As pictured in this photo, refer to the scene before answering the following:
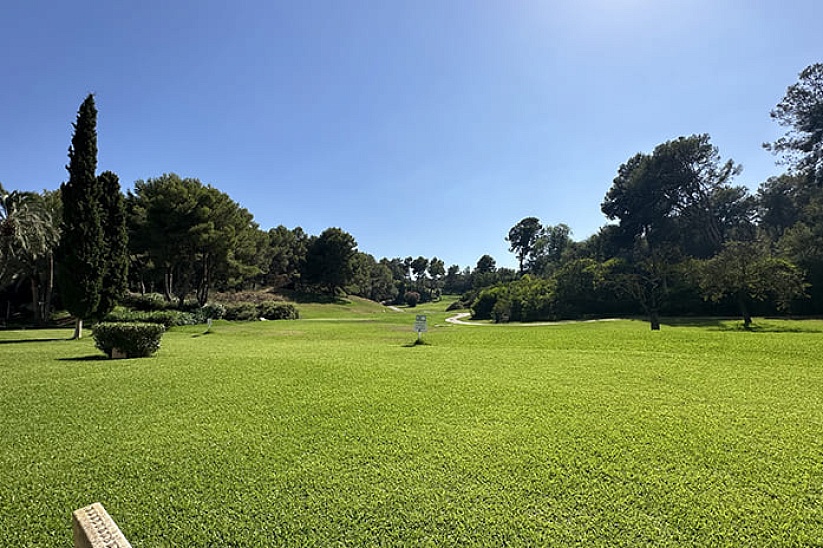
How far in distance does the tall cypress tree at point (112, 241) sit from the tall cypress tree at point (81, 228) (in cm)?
37

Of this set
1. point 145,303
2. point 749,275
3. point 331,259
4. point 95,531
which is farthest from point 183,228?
point 749,275

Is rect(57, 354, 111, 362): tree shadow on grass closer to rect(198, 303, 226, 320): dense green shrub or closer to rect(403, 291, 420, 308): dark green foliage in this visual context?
rect(198, 303, 226, 320): dense green shrub

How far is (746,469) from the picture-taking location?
3.01 meters

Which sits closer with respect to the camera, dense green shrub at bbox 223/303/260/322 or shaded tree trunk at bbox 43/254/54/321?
shaded tree trunk at bbox 43/254/54/321

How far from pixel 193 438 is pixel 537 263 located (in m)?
63.9

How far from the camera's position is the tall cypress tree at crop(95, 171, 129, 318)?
1386cm

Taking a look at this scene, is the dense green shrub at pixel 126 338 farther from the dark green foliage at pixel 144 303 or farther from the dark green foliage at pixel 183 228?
the dark green foliage at pixel 183 228

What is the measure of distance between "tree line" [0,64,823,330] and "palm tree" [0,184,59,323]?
0.08m

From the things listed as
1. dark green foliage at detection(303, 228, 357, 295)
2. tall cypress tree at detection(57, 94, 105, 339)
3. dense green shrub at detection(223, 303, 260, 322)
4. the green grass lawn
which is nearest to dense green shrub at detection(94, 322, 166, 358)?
the green grass lawn

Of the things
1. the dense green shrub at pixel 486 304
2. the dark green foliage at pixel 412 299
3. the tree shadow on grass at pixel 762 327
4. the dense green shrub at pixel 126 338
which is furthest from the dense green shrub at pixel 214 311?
the dark green foliage at pixel 412 299

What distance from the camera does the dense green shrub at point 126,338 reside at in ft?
28.9

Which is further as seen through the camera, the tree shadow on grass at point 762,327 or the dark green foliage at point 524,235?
the dark green foliage at point 524,235

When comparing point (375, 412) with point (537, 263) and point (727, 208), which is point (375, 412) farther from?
A: point (537, 263)

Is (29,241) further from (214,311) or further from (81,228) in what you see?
(214,311)
